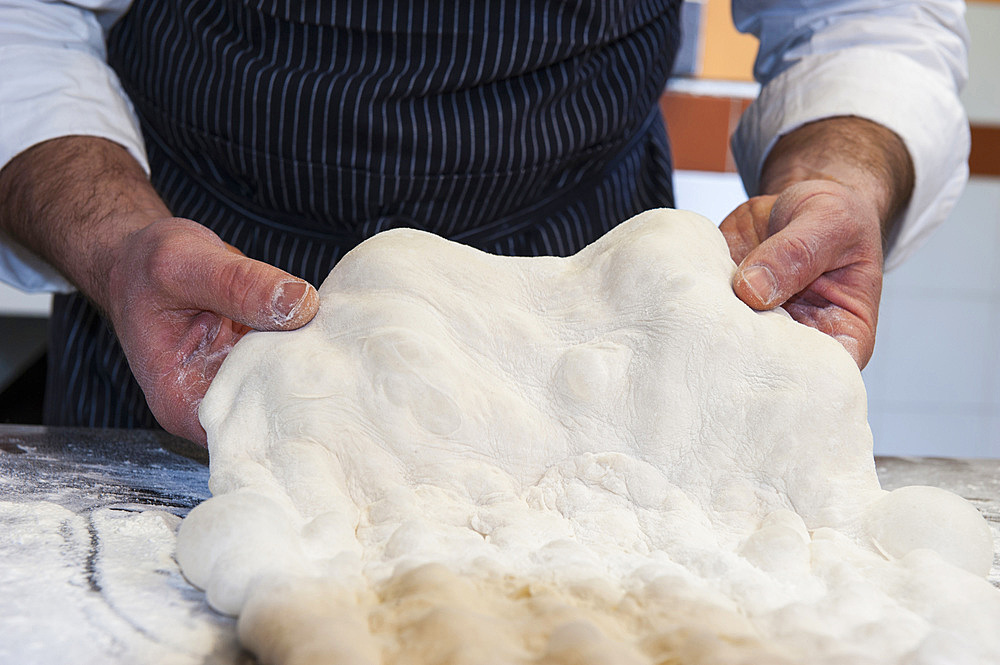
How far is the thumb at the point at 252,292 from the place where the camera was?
79cm

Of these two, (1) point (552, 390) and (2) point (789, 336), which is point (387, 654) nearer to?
(1) point (552, 390)

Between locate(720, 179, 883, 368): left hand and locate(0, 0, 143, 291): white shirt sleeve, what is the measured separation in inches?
33.2

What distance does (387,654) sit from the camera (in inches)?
19.1

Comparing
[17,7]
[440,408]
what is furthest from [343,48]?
[440,408]

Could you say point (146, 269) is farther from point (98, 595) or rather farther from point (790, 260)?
point (790, 260)

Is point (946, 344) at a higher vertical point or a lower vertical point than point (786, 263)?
lower

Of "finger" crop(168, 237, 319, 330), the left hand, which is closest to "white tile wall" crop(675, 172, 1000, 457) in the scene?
the left hand

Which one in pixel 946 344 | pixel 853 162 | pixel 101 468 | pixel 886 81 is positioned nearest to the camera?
pixel 101 468

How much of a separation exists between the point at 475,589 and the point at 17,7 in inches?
A: 44.0

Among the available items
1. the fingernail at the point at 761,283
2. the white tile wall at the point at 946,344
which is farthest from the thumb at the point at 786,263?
the white tile wall at the point at 946,344

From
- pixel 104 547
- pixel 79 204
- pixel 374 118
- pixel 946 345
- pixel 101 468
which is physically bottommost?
pixel 946 345

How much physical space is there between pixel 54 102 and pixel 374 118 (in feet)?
1.48

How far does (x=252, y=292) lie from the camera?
79 centimetres

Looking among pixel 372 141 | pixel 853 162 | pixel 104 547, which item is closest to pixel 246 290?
pixel 104 547
